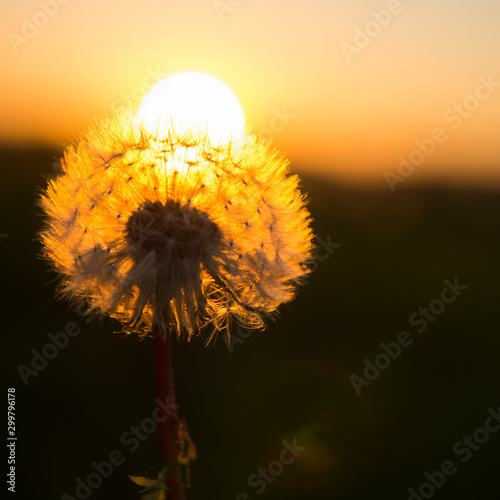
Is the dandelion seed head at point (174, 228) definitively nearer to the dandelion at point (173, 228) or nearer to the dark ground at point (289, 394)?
the dandelion at point (173, 228)

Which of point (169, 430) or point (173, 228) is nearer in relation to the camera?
point (169, 430)

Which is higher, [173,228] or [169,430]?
[173,228]

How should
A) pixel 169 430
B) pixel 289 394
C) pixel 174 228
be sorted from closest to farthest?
pixel 169 430, pixel 174 228, pixel 289 394

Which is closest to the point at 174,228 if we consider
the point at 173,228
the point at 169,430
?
the point at 173,228

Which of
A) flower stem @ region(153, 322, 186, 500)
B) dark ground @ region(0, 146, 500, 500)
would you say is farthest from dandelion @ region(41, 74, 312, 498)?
dark ground @ region(0, 146, 500, 500)

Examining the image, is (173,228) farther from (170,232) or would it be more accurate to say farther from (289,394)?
(289,394)

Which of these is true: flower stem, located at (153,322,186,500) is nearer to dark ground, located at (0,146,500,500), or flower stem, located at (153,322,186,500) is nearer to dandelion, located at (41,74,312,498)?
dandelion, located at (41,74,312,498)
